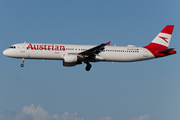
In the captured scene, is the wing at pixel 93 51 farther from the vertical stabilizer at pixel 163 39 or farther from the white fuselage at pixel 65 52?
the vertical stabilizer at pixel 163 39

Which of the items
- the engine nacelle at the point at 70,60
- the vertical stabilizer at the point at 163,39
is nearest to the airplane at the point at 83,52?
the engine nacelle at the point at 70,60

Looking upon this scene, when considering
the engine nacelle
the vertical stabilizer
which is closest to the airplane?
the engine nacelle

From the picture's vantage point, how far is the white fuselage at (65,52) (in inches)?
2189

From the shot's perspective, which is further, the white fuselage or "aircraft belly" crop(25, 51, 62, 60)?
the white fuselage

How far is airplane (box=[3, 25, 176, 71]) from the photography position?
55438mm

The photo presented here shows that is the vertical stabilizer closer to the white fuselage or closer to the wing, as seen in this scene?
the white fuselage

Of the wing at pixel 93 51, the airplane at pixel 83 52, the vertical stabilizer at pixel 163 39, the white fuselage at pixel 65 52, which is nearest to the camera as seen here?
the wing at pixel 93 51

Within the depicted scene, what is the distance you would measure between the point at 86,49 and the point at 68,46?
10.4 feet

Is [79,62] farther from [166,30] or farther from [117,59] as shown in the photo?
[166,30]

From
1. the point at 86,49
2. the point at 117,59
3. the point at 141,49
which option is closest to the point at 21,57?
the point at 86,49

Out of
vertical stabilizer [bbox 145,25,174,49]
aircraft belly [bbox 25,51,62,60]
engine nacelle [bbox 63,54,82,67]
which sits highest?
vertical stabilizer [bbox 145,25,174,49]

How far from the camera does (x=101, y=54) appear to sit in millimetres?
57094

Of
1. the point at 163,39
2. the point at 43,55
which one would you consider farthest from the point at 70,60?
the point at 163,39

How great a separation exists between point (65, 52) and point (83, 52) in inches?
129
